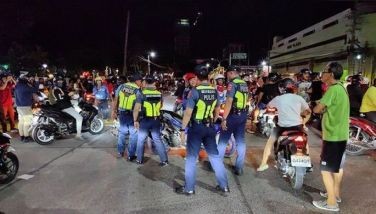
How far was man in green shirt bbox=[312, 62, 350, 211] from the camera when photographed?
17.6 ft

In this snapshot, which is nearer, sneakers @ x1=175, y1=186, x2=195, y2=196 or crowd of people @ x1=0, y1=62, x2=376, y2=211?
crowd of people @ x1=0, y1=62, x2=376, y2=211

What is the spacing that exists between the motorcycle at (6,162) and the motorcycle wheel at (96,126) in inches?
191

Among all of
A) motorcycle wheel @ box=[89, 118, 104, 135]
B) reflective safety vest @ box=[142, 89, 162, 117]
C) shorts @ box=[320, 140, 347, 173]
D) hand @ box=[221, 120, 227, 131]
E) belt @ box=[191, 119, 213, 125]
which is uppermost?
reflective safety vest @ box=[142, 89, 162, 117]

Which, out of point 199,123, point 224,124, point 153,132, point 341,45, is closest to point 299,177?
point 224,124

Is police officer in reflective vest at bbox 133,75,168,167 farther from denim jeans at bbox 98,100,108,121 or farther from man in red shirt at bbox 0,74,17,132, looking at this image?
denim jeans at bbox 98,100,108,121

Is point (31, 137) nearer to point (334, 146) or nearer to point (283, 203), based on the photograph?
point (283, 203)

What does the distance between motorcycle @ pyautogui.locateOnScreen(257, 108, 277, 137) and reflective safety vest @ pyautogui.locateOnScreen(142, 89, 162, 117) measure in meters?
4.05

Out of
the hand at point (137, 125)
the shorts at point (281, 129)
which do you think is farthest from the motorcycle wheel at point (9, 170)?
the shorts at point (281, 129)

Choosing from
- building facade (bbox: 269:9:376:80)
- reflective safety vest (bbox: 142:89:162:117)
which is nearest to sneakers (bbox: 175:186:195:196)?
reflective safety vest (bbox: 142:89:162:117)

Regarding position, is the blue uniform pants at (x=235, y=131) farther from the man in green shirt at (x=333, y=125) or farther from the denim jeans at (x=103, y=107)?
the denim jeans at (x=103, y=107)

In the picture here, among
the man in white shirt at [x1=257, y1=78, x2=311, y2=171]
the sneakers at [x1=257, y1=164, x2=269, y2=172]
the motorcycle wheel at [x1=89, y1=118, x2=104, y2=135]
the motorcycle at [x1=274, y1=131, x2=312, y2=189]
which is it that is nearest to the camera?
the motorcycle at [x1=274, y1=131, x2=312, y2=189]

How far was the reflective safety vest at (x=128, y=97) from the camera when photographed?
871cm

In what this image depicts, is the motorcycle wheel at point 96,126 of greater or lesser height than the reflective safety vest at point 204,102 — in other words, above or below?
below

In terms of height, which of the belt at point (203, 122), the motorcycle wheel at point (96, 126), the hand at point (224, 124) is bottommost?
the motorcycle wheel at point (96, 126)
